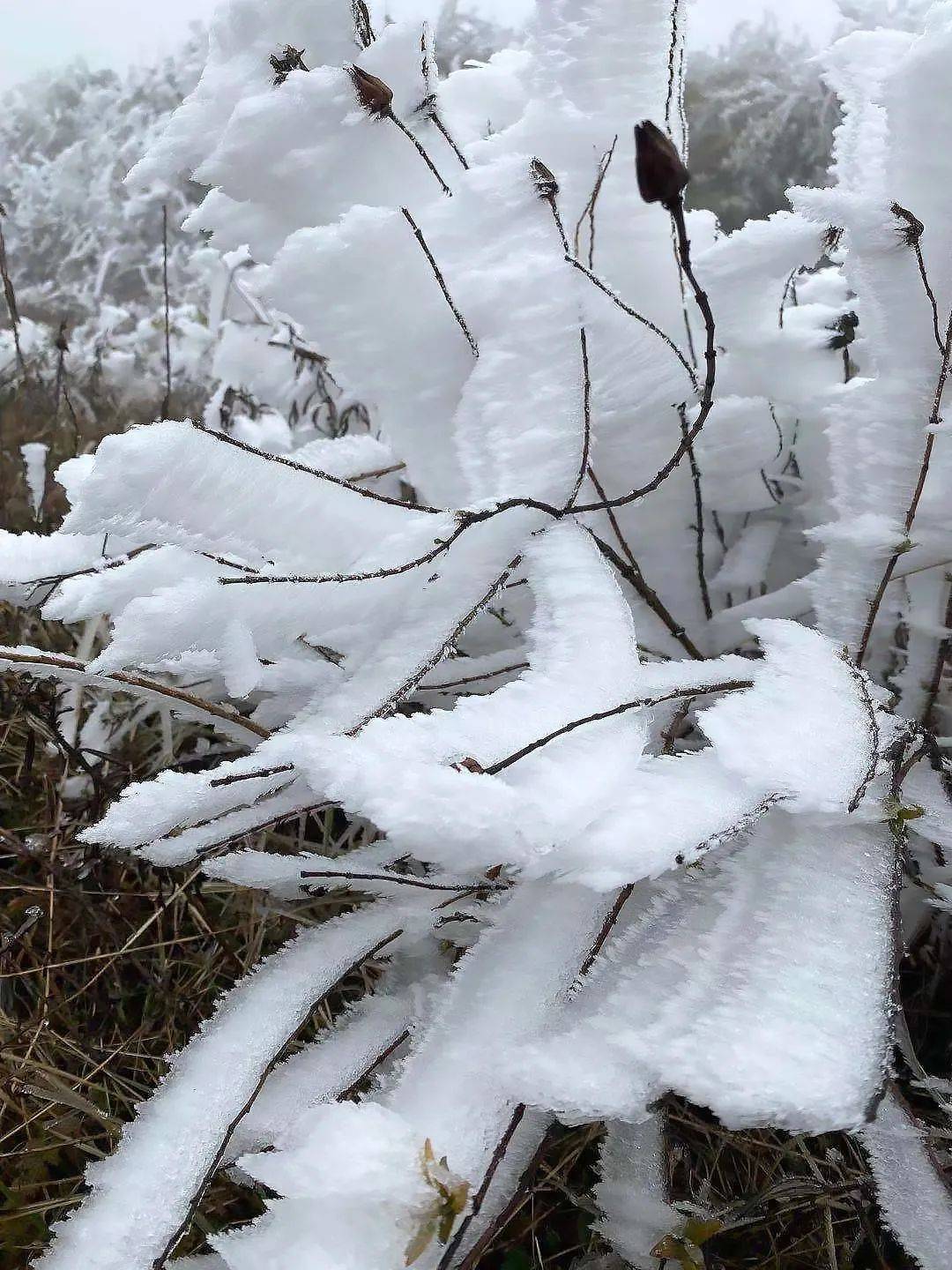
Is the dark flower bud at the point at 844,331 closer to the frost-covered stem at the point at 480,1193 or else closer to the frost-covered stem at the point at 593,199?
the frost-covered stem at the point at 593,199

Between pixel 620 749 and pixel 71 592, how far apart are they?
1.30 ft

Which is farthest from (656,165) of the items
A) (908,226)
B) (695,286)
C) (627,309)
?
(908,226)

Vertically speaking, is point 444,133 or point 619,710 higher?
point 444,133

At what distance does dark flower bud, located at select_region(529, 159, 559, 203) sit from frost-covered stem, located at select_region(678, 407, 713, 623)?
0.58 ft

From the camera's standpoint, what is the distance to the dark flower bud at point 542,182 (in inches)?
22.4

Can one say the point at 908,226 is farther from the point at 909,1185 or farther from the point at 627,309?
the point at 909,1185

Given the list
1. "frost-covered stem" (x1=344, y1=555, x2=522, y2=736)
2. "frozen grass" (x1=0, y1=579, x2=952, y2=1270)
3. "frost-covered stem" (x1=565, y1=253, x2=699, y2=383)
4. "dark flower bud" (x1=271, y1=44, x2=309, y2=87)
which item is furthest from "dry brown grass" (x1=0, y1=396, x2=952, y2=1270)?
"dark flower bud" (x1=271, y1=44, x2=309, y2=87)

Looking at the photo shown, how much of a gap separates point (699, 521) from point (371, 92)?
0.40 metres

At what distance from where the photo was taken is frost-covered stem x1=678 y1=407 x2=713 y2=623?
688 millimetres

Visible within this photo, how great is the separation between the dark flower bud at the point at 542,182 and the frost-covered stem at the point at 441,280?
3.2 inches

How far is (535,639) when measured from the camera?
0.51m

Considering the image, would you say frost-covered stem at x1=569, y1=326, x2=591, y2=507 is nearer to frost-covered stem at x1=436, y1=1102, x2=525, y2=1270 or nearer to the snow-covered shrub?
the snow-covered shrub

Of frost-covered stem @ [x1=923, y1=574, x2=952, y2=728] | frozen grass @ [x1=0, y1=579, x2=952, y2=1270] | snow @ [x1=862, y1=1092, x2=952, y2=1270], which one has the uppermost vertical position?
frost-covered stem @ [x1=923, y1=574, x2=952, y2=728]

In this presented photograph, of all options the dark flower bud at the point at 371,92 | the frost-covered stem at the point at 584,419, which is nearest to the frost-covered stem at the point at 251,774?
the frost-covered stem at the point at 584,419
